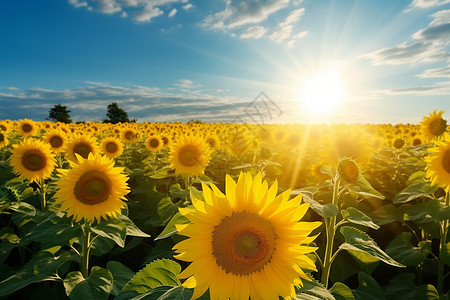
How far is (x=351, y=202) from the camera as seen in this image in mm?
5094

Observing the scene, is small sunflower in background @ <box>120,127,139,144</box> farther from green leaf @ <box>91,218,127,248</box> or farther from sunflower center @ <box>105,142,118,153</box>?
green leaf @ <box>91,218,127,248</box>

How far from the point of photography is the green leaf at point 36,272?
298 cm

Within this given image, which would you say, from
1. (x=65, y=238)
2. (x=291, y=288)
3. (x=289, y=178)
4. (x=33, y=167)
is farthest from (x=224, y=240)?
(x=289, y=178)

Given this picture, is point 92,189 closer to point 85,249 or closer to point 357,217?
point 85,249

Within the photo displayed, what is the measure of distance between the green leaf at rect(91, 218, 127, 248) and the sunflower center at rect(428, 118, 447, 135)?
7137 millimetres

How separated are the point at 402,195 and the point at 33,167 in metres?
5.84

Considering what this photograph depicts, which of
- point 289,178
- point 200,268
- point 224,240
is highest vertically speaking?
point 224,240

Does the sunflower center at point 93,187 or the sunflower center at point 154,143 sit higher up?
the sunflower center at point 93,187

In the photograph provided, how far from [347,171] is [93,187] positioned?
8.61 feet

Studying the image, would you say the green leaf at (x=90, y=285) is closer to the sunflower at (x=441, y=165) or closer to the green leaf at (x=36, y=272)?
the green leaf at (x=36, y=272)

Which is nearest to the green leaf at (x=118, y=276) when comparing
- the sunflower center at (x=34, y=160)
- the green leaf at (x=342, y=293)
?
the green leaf at (x=342, y=293)

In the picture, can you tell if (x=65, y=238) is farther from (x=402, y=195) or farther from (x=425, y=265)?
(x=425, y=265)

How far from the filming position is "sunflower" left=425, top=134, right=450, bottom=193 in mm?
4180

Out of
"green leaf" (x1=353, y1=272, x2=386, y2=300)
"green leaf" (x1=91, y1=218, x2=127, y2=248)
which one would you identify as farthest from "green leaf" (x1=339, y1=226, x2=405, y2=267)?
"green leaf" (x1=91, y1=218, x2=127, y2=248)
